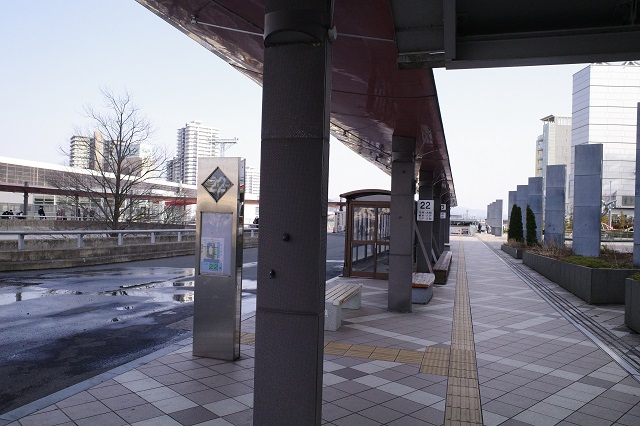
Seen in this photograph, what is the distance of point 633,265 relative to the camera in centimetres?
1237

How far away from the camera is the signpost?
6516 mm

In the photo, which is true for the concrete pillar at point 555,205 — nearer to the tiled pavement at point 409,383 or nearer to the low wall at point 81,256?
the tiled pavement at point 409,383

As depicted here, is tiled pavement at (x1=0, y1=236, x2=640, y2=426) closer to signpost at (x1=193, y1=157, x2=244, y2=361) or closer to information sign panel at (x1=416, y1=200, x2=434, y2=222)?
signpost at (x1=193, y1=157, x2=244, y2=361)

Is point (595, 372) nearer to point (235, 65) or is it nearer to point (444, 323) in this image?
point (444, 323)

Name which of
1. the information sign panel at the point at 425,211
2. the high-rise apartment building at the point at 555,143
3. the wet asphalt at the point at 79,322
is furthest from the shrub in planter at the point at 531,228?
the high-rise apartment building at the point at 555,143

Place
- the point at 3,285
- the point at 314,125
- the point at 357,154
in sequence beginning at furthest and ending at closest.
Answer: the point at 357,154 < the point at 3,285 < the point at 314,125

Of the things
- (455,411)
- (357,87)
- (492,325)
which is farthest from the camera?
(492,325)

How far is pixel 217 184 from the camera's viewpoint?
21.6 feet

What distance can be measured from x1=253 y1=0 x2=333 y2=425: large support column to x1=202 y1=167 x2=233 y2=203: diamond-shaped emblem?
3.04 m

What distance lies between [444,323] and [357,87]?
4.82 metres

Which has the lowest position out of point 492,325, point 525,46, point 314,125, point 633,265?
point 492,325

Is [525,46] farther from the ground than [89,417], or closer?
farther from the ground

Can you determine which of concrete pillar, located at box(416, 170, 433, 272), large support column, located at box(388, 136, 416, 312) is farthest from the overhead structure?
concrete pillar, located at box(416, 170, 433, 272)

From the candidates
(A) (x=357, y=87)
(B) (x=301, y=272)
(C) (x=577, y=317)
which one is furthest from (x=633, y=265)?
(B) (x=301, y=272)
